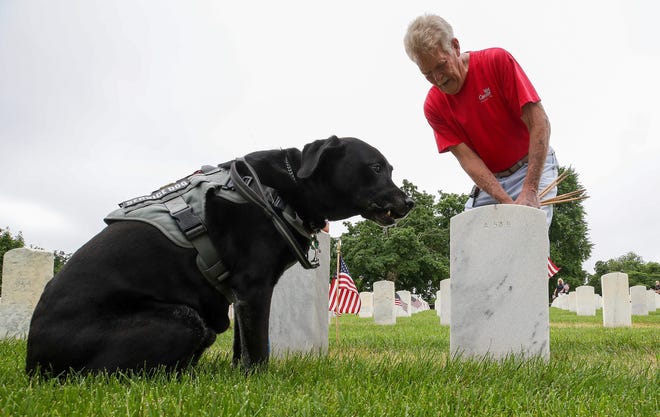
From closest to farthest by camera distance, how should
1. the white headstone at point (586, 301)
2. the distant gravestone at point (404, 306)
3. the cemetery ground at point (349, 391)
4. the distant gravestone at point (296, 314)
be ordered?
the cemetery ground at point (349, 391)
the distant gravestone at point (296, 314)
the white headstone at point (586, 301)
the distant gravestone at point (404, 306)

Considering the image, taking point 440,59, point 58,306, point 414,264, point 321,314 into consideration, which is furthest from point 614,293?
point 414,264

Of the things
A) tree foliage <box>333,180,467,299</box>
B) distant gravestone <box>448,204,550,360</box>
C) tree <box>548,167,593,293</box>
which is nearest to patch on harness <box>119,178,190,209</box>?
distant gravestone <box>448,204,550,360</box>

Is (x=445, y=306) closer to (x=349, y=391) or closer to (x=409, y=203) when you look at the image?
(x=409, y=203)

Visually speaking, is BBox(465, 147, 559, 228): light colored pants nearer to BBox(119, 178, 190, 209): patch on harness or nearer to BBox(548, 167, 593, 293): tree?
BBox(119, 178, 190, 209): patch on harness

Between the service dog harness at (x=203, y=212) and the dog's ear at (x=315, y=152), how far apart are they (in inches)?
9.9

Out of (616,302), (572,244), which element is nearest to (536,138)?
(616,302)

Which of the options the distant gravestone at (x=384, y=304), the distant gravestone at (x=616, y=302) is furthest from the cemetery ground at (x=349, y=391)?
the distant gravestone at (x=384, y=304)

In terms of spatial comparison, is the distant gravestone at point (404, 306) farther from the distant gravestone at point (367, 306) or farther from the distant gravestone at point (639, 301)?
the distant gravestone at point (639, 301)

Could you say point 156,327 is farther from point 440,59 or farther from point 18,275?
point 18,275

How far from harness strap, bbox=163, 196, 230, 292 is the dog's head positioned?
717 mm

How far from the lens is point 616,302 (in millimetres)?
12789

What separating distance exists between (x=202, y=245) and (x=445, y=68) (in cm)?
267

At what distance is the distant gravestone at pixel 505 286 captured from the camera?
4.31m

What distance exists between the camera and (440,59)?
14.4 ft
